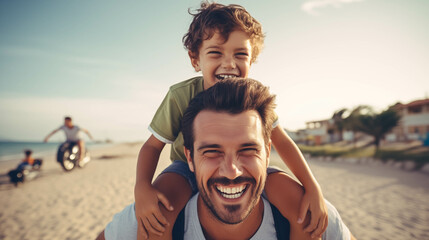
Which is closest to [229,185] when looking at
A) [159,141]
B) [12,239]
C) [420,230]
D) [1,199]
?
[159,141]

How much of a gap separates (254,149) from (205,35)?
134cm

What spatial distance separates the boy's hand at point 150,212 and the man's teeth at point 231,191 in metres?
0.39

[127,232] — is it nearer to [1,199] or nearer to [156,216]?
[156,216]

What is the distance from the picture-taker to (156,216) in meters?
1.40

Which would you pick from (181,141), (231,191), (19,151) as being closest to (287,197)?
(231,191)

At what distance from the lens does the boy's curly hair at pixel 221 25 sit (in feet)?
6.77

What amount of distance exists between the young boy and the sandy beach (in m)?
5.10

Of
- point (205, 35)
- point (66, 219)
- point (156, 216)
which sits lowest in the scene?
point (66, 219)

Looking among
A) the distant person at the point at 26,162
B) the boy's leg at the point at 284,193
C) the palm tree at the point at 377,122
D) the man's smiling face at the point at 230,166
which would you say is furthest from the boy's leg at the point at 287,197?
the palm tree at the point at 377,122

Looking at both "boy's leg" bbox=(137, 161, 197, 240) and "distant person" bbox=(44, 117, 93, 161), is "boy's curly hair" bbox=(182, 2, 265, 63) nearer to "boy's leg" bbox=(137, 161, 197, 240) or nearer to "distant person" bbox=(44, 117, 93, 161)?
"boy's leg" bbox=(137, 161, 197, 240)

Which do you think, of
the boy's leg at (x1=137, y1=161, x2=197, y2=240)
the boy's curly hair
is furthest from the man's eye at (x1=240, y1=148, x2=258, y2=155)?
the boy's curly hair

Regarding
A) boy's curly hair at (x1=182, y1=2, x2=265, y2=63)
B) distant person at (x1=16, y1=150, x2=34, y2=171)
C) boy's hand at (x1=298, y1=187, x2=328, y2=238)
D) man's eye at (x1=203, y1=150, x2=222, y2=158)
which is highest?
boy's curly hair at (x1=182, y1=2, x2=265, y2=63)

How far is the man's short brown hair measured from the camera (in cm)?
155

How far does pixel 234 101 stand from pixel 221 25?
3.08 ft
